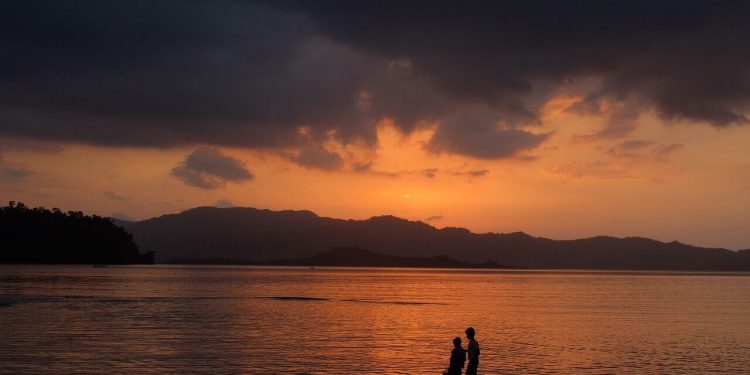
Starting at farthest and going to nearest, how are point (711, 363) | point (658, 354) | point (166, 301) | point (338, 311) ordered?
1. point (166, 301)
2. point (338, 311)
3. point (658, 354)
4. point (711, 363)

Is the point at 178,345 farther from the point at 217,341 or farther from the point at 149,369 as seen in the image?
the point at 149,369

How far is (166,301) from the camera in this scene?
10456cm

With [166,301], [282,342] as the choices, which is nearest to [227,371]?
[282,342]

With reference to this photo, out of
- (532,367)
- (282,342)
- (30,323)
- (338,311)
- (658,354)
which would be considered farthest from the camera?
(338,311)

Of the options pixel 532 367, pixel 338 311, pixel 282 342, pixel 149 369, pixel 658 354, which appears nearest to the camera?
pixel 149 369

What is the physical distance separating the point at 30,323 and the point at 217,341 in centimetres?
2035

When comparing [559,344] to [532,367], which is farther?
[559,344]

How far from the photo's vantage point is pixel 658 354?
53.5 metres

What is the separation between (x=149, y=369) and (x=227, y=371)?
4262mm

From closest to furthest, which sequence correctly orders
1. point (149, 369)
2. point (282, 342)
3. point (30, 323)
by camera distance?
point (149, 369)
point (282, 342)
point (30, 323)

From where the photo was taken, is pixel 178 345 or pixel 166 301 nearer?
pixel 178 345

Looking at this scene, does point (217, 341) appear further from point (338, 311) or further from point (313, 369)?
point (338, 311)

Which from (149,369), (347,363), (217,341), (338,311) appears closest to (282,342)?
(217,341)

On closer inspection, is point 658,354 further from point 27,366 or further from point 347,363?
point 27,366
